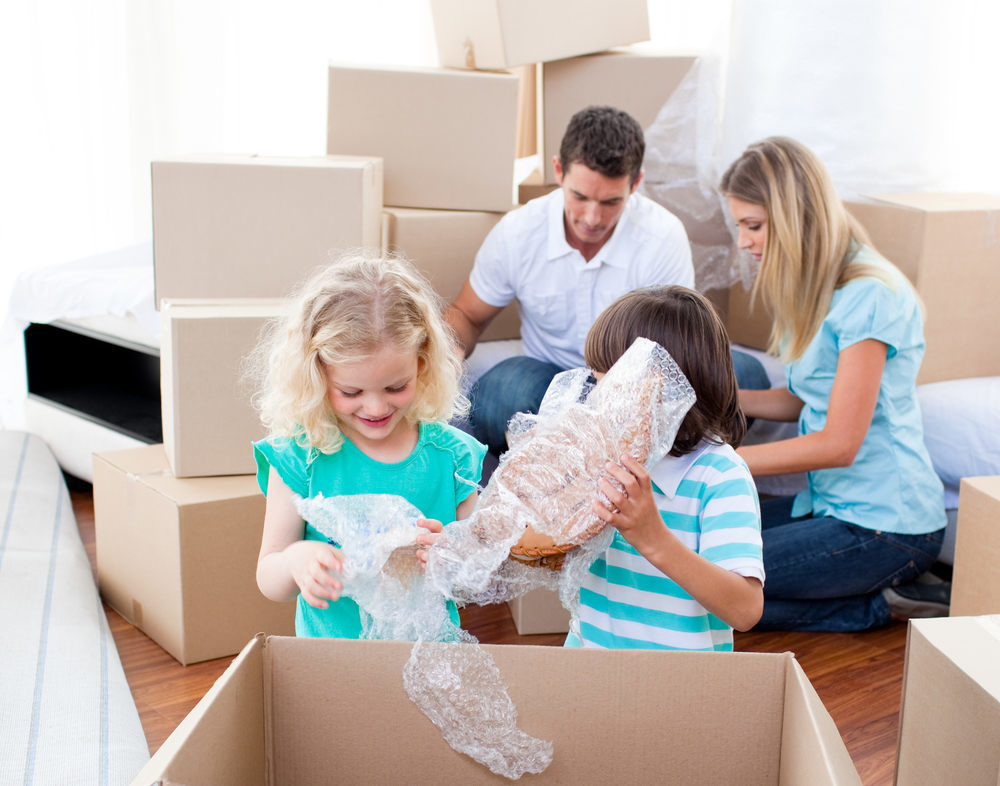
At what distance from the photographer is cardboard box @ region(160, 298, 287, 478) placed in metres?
1.62

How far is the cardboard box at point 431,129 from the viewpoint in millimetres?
2068

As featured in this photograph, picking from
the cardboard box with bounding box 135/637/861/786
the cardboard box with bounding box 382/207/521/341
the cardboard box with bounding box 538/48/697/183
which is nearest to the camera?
the cardboard box with bounding box 135/637/861/786

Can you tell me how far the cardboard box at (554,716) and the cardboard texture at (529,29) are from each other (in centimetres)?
165

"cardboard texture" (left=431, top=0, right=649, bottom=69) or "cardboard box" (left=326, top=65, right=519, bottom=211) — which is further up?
"cardboard texture" (left=431, top=0, right=649, bottom=69)

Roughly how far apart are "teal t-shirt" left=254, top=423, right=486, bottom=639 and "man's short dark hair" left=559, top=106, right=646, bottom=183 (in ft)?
2.72

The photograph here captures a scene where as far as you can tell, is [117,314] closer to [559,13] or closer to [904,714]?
[559,13]

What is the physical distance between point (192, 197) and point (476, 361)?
68 centimetres

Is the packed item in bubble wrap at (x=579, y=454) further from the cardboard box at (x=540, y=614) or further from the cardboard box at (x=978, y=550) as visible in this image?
the cardboard box at (x=540, y=614)

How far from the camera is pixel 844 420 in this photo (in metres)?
1.67

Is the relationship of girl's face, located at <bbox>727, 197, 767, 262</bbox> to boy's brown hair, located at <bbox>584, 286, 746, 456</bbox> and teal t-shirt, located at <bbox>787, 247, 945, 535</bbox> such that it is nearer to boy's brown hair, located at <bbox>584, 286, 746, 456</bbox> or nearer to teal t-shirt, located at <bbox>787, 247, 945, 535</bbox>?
teal t-shirt, located at <bbox>787, 247, 945, 535</bbox>

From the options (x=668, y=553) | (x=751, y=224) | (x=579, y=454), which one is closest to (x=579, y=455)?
(x=579, y=454)

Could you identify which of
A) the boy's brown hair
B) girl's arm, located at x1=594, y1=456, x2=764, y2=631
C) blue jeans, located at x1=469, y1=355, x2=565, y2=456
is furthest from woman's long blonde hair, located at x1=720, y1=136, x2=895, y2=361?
girl's arm, located at x1=594, y1=456, x2=764, y2=631

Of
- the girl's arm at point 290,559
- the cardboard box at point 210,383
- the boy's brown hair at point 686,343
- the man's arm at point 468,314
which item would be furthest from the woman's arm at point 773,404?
the girl's arm at point 290,559

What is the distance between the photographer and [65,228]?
295 centimetres
